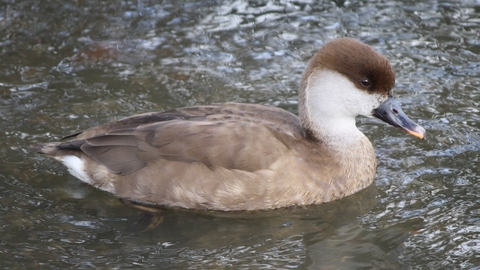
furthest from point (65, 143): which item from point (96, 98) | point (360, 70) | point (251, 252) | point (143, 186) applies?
point (360, 70)

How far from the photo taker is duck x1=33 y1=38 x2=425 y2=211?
234 inches

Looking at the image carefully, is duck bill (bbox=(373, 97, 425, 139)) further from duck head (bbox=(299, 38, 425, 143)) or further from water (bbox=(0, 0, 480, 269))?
water (bbox=(0, 0, 480, 269))

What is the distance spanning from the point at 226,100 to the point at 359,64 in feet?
6.53

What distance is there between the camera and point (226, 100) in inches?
300

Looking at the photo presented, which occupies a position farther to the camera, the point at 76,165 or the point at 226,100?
the point at 226,100

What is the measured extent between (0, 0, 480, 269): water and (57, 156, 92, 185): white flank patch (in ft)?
0.45

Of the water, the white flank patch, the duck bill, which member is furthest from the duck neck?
the white flank patch

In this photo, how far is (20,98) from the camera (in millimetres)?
7508

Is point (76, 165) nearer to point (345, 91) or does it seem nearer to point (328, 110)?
point (328, 110)

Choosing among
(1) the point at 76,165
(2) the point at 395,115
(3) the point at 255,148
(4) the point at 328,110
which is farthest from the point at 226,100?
(2) the point at 395,115

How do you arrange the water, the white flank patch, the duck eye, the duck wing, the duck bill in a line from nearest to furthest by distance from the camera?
the water, the duck wing, the duck eye, the duck bill, the white flank patch

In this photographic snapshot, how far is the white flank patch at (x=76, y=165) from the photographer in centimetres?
634

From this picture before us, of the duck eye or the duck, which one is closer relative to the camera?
the duck

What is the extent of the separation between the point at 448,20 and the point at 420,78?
4.96ft
